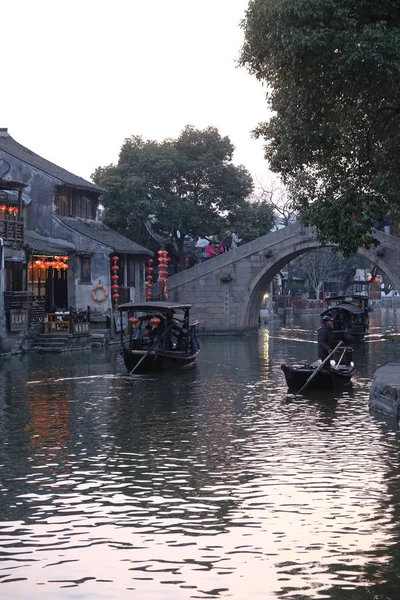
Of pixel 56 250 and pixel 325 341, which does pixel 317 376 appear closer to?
pixel 325 341

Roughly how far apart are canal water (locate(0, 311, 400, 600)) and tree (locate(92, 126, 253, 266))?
1115 inches

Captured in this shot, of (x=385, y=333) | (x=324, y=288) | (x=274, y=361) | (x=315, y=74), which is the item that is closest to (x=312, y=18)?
(x=315, y=74)

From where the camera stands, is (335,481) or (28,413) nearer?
(335,481)

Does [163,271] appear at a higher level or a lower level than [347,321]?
higher

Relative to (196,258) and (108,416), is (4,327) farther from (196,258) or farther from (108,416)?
(196,258)

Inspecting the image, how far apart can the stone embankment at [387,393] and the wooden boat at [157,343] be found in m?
8.40

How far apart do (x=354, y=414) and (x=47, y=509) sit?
352 inches

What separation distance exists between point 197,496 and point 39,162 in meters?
34.6

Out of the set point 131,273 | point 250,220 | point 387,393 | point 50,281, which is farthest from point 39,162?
point 387,393

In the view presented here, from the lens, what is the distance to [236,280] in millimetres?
48625

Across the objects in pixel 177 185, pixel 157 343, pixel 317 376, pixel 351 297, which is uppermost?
pixel 177 185

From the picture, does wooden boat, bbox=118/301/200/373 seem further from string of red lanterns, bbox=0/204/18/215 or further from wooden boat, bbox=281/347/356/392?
string of red lanterns, bbox=0/204/18/215

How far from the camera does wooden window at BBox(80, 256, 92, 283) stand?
42.8 m

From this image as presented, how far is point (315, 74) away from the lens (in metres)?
19.0
